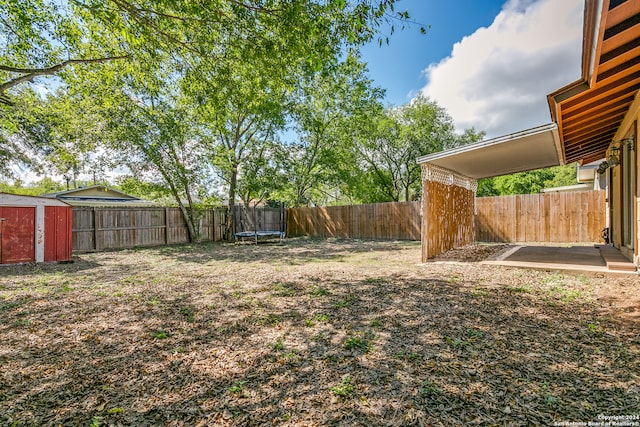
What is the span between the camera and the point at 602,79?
356 cm

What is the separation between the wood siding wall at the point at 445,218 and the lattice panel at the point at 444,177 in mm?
100

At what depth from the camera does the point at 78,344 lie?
2.68m

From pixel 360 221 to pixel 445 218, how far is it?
248 inches

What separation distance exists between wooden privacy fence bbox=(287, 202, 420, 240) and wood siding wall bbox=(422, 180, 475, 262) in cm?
292

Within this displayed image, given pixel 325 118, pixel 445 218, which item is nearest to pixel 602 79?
Answer: pixel 445 218

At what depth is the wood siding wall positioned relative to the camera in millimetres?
6430

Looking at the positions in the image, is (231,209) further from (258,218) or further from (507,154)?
(507,154)

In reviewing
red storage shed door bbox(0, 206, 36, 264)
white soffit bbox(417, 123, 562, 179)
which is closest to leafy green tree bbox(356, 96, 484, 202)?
white soffit bbox(417, 123, 562, 179)

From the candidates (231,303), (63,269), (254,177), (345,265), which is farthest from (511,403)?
(254,177)

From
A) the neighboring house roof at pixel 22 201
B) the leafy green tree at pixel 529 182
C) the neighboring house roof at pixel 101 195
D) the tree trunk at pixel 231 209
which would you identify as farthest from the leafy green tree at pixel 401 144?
the neighboring house roof at pixel 22 201

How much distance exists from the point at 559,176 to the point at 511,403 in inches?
1442

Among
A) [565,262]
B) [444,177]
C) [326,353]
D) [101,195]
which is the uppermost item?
[101,195]

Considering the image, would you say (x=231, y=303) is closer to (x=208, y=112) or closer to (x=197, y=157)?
(x=208, y=112)

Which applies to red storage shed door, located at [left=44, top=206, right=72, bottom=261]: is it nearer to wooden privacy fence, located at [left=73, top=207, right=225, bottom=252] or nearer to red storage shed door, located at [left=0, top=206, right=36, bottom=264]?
red storage shed door, located at [left=0, top=206, right=36, bottom=264]
